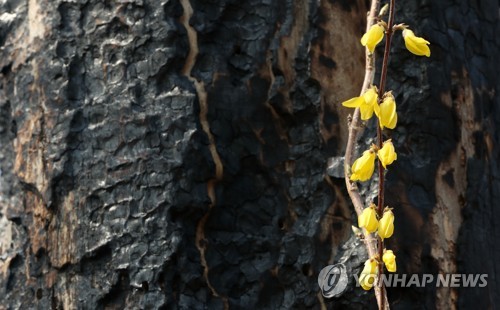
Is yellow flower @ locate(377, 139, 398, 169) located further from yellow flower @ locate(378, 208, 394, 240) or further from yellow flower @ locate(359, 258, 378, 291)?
yellow flower @ locate(359, 258, 378, 291)

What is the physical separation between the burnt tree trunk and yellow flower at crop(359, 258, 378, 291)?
0.29 metres

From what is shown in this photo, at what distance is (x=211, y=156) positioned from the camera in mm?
1864

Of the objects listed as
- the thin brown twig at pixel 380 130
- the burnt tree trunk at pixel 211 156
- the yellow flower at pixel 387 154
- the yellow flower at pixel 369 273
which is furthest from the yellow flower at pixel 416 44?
the burnt tree trunk at pixel 211 156

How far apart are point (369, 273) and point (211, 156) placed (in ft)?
1.41

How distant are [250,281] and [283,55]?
0.44 metres

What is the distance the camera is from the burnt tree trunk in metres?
1.84

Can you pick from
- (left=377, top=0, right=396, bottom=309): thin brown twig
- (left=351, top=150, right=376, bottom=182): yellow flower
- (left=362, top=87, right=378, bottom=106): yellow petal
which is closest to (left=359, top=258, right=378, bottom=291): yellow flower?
(left=377, top=0, right=396, bottom=309): thin brown twig

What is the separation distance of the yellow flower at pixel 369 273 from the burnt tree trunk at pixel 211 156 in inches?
11.5

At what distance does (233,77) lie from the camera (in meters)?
1.91

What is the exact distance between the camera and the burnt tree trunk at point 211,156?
1.84m

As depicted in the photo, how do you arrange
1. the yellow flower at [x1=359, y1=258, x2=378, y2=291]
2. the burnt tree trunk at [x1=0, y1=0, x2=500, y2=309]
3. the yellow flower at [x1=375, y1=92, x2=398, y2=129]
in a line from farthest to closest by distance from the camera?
the burnt tree trunk at [x1=0, y1=0, x2=500, y2=309], the yellow flower at [x1=359, y1=258, x2=378, y2=291], the yellow flower at [x1=375, y1=92, x2=398, y2=129]

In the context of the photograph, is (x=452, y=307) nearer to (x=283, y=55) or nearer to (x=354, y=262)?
(x=354, y=262)

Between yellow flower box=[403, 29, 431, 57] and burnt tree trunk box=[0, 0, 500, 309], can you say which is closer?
yellow flower box=[403, 29, 431, 57]

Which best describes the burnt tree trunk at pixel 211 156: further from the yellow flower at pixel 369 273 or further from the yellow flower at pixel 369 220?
the yellow flower at pixel 369 220
